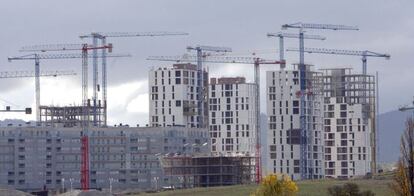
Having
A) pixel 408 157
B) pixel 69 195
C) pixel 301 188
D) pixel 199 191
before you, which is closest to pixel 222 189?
pixel 199 191

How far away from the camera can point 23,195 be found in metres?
135

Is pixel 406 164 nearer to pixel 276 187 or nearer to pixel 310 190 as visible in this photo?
pixel 276 187

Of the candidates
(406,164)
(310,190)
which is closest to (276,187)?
(406,164)

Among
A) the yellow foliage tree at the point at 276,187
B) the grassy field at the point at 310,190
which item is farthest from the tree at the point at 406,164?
the grassy field at the point at 310,190

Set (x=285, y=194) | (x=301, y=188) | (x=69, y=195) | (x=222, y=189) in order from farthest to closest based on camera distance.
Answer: (x=222, y=189) → (x=301, y=188) → (x=69, y=195) → (x=285, y=194)

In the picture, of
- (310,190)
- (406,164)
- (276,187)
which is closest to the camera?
(406,164)

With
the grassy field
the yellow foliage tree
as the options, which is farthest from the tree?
the grassy field

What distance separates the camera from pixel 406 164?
75688 millimetres

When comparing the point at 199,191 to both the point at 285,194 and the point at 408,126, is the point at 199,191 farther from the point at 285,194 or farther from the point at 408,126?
the point at 408,126

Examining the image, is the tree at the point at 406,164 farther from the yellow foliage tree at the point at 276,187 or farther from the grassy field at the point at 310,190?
the grassy field at the point at 310,190

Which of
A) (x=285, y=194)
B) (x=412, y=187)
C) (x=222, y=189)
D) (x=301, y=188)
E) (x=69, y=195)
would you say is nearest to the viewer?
(x=412, y=187)

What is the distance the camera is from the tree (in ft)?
241

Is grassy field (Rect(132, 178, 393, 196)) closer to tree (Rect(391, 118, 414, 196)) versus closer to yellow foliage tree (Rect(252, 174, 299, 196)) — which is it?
yellow foliage tree (Rect(252, 174, 299, 196))

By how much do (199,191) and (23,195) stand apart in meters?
32.7
